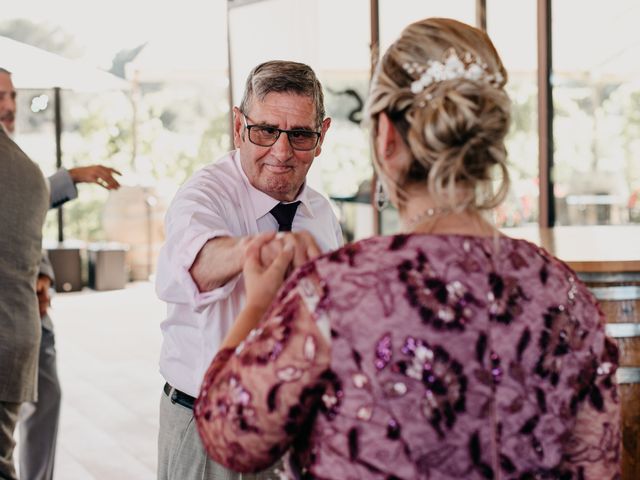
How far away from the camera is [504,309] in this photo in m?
1.37

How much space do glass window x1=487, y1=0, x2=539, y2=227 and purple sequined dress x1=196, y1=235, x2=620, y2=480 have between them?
5915 millimetres

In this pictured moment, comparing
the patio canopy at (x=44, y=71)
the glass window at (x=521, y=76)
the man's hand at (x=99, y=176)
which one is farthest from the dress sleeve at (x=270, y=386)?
the patio canopy at (x=44, y=71)

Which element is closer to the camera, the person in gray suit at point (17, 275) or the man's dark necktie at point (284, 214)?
the man's dark necktie at point (284, 214)

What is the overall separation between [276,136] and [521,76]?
549 centimetres

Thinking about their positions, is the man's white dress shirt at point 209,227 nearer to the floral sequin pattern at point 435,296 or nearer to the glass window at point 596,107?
the floral sequin pattern at point 435,296

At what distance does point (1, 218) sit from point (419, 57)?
2159 millimetres

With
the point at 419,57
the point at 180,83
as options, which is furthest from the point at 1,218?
the point at 180,83

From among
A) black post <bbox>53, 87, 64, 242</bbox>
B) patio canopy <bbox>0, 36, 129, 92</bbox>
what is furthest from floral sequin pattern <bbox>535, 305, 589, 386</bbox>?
black post <bbox>53, 87, 64, 242</bbox>

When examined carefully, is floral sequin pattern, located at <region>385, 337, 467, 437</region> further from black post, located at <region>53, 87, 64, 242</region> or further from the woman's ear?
black post, located at <region>53, 87, 64, 242</region>

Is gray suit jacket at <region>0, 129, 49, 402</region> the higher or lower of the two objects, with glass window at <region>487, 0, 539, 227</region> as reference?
lower

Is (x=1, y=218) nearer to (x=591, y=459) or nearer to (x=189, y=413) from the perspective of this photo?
(x=189, y=413)

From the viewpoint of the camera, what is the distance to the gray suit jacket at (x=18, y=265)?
10.5ft

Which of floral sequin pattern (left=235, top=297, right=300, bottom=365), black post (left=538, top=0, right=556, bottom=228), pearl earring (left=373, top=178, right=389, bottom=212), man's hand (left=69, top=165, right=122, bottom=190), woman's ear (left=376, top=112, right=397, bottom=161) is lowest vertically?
floral sequin pattern (left=235, top=297, right=300, bottom=365)

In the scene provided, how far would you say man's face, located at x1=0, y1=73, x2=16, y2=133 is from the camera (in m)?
3.76
